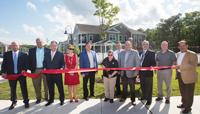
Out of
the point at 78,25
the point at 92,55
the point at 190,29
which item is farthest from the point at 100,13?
the point at 190,29

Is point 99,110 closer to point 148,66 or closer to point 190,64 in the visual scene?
point 148,66

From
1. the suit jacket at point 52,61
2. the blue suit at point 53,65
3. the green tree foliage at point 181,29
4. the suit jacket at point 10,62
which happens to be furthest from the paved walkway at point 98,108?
the green tree foliage at point 181,29

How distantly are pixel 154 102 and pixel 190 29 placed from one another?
44218 mm

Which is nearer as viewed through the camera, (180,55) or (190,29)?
(180,55)

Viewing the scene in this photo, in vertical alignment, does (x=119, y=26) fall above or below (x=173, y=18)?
below

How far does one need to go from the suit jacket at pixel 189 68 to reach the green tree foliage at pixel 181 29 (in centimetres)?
3669

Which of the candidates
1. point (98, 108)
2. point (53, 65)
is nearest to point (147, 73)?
point (98, 108)

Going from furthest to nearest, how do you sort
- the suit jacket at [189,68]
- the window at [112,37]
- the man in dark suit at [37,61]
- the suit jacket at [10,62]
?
the window at [112,37], the man in dark suit at [37,61], the suit jacket at [10,62], the suit jacket at [189,68]

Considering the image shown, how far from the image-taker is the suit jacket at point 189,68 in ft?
11.1

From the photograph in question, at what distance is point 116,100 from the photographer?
444cm

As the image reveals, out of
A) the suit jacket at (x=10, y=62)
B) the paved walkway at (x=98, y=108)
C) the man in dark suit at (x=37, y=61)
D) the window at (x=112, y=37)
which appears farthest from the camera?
the window at (x=112, y=37)

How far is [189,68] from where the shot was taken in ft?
11.2

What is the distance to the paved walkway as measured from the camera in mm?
3570

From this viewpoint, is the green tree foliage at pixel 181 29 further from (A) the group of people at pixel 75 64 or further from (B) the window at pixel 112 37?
(A) the group of people at pixel 75 64
